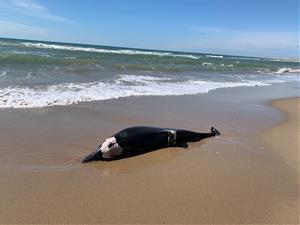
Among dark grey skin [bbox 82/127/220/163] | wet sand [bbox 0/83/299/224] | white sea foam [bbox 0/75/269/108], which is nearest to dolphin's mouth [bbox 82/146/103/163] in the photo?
dark grey skin [bbox 82/127/220/163]

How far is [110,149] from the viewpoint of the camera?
468 centimetres

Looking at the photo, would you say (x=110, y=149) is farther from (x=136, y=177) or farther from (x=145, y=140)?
(x=136, y=177)

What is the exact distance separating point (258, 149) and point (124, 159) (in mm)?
2120

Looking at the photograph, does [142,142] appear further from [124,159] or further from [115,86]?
[115,86]

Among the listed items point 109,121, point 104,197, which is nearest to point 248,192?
point 104,197

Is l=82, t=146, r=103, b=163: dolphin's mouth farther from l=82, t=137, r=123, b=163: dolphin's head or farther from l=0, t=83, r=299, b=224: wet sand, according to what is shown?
l=0, t=83, r=299, b=224: wet sand

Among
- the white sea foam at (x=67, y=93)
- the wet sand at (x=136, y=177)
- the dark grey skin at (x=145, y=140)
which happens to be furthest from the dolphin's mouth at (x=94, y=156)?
the white sea foam at (x=67, y=93)

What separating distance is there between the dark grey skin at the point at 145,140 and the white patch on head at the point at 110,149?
0.04m

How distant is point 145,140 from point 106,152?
667 millimetres

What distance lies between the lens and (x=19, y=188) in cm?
368

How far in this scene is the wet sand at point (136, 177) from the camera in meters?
3.30

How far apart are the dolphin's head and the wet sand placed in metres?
0.13

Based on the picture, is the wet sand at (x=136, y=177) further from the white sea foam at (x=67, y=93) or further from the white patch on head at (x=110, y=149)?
the white sea foam at (x=67, y=93)

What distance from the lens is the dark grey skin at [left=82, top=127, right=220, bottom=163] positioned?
4.82m
